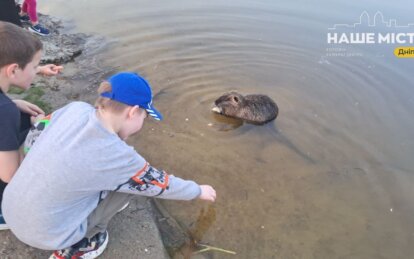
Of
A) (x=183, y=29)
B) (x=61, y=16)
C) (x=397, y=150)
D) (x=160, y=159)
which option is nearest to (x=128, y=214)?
(x=160, y=159)

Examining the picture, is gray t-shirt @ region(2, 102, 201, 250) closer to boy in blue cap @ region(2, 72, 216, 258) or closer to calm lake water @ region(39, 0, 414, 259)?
boy in blue cap @ region(2, 72, 216, 258)

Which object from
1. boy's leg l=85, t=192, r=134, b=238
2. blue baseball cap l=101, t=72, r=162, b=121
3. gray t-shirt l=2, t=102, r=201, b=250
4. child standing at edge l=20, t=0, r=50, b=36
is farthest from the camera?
child standing at edge l=20, t=0, r=50, b=36

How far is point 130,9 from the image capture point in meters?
8.74

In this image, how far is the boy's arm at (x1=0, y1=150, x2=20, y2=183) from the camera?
2.50 metres

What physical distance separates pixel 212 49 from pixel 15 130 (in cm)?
524

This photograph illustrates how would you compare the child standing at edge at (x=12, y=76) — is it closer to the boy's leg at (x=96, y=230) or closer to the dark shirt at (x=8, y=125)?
the dark shirt at (x=8, y=125)

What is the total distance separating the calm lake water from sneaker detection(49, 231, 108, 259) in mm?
962

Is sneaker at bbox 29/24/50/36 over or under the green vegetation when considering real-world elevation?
over

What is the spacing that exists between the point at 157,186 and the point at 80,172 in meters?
0.52

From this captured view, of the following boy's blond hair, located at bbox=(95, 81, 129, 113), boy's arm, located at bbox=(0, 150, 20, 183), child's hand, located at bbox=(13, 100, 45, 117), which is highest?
boy's blond hair, located at bbox=(95, 81, 129, 113)

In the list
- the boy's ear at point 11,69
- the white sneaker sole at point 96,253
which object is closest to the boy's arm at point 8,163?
the boy's ear at point 11,69

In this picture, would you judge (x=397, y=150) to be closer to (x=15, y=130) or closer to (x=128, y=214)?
(x=128, y=214)

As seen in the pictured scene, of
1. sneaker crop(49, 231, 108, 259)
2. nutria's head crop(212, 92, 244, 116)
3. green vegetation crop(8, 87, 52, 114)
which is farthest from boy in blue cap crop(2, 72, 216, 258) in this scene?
nutria's head crop(212, 92, 244, 116)

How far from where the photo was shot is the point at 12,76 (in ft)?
8.75
